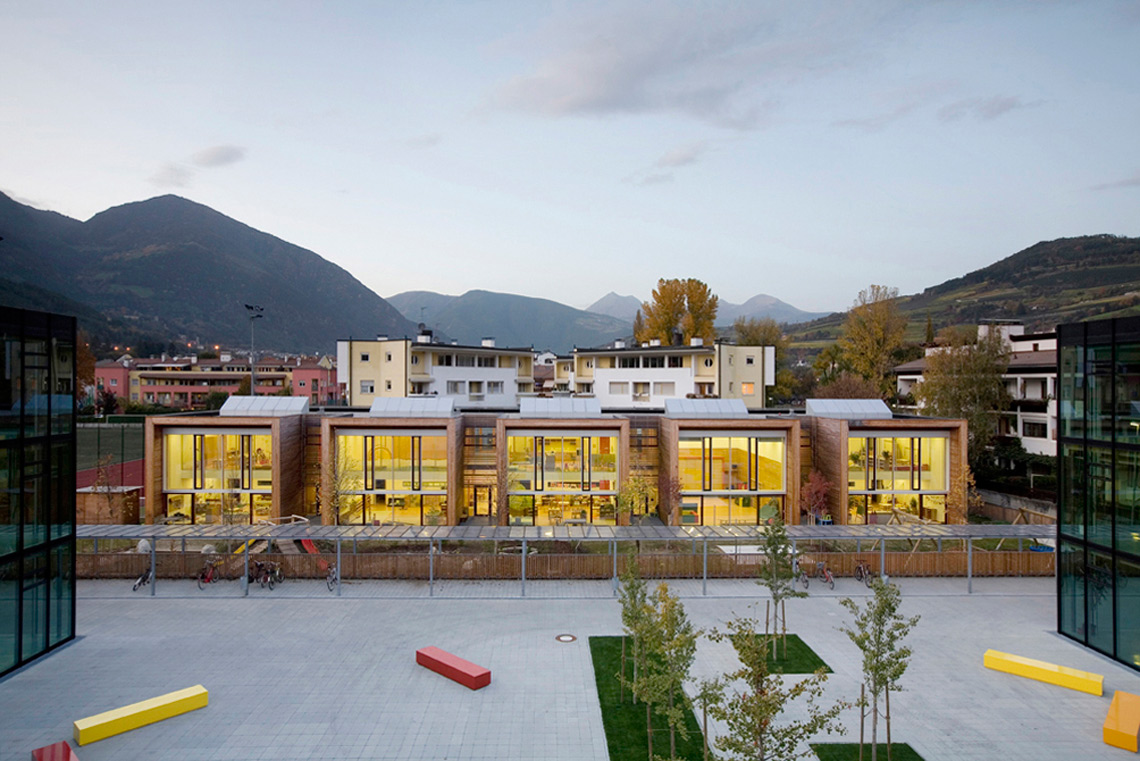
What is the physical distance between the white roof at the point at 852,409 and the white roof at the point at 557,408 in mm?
11414

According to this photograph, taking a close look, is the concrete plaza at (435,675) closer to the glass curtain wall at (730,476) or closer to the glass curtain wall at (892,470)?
the glass curtain wall at (730,476)

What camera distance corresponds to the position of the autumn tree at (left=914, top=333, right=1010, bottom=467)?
4459cm

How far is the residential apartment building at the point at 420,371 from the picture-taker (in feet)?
164

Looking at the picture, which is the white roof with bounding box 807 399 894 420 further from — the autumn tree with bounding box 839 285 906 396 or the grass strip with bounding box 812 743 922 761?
the autumn tree with bounding box 839 285 906 396

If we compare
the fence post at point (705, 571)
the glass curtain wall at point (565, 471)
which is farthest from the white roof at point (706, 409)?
the fence post at point (705, 571)

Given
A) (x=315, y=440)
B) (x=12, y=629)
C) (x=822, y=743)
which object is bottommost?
(x=822, y=743)

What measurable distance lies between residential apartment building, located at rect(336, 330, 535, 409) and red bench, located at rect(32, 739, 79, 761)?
34758 mm

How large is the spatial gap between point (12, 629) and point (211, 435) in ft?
58.8

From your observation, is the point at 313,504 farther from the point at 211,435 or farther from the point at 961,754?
the point at 961,754

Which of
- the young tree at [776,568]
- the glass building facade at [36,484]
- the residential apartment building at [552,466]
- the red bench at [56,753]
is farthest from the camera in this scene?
the residential apartment building at [552,466]

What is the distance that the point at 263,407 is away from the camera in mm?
33531

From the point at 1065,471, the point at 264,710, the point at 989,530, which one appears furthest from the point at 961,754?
the point at 264,710

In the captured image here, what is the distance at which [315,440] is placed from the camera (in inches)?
1361

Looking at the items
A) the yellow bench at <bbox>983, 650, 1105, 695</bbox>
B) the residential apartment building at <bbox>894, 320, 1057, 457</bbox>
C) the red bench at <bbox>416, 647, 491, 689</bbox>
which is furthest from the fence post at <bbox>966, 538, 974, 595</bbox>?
the residential apartment building at <bbox>894, 320, 1057, 457</bbox>
